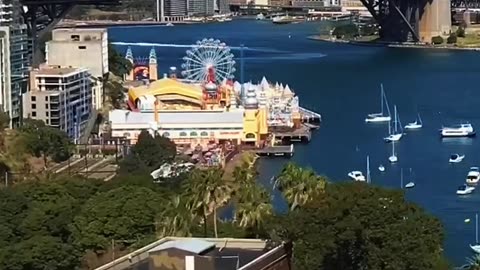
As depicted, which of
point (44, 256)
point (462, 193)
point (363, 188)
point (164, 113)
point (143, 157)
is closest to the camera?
point (363, 188)

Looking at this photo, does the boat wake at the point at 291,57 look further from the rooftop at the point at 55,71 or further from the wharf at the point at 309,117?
the rooftop at the point at 55,71

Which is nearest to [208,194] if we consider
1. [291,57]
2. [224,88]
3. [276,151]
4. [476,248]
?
[476,248]

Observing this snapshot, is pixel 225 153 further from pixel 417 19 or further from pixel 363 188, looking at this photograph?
pixel 417 19

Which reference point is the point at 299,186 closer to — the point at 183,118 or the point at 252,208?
the point at 252,208

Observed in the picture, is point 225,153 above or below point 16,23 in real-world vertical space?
below

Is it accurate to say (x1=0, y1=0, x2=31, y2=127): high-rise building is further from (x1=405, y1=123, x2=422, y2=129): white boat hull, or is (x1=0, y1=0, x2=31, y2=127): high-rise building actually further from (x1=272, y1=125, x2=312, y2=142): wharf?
(x1=405, y1=123, x2=422, y2=129): white boat hull

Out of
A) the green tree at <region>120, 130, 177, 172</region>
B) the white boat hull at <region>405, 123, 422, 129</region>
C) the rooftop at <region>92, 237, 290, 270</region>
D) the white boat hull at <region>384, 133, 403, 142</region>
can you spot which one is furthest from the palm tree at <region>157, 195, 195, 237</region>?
the white boat hull at <region>405, 123, 422, 129</region>

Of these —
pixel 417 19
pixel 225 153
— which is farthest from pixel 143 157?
pixel 417 19
